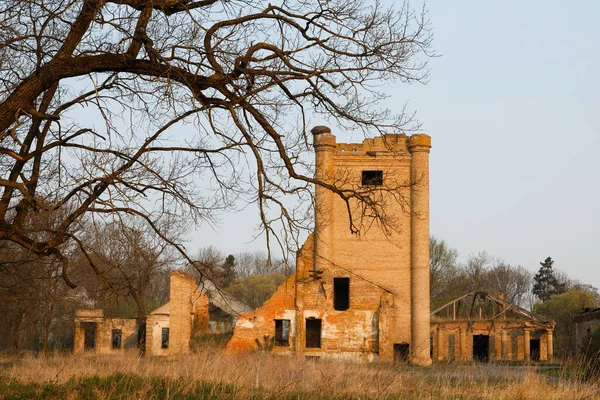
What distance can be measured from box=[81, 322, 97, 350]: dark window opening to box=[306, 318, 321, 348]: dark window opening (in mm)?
11803

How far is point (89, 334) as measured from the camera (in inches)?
1668

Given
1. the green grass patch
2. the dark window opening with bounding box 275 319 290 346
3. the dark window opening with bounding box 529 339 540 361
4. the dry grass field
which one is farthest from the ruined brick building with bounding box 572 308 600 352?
the green grass patch

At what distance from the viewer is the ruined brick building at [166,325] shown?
3578 cm

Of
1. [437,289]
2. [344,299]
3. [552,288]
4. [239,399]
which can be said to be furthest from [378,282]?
[552,288]

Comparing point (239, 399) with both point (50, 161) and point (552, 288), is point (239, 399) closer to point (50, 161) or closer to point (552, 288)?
point (50, 161)

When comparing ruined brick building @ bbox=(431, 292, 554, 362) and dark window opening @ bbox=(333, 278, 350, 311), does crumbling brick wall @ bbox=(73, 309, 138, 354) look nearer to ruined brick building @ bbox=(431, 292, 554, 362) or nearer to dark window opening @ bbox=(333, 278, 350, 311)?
dark window opening @ bbox=(333, 278, 350, 311)

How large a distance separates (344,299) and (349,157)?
8.42 meters

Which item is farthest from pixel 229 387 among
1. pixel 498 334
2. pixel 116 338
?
pixel 116 338

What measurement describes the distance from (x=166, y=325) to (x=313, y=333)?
24.6 ft

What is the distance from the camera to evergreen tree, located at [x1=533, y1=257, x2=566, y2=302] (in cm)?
7631

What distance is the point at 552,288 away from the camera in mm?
77250

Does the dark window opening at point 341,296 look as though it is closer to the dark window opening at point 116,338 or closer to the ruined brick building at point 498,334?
the ruined brick building at point 498,334

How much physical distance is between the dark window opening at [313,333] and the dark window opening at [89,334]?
1180 centimetres

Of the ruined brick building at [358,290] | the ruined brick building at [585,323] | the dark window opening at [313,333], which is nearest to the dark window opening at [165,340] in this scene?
the ruined brick building at [358,290]
